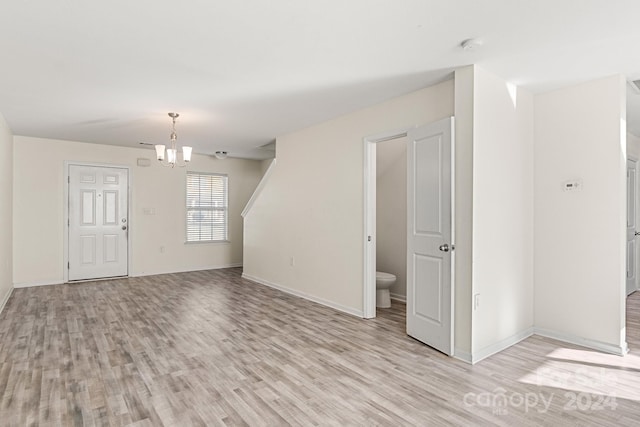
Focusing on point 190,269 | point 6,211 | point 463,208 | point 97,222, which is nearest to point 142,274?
point 190,269

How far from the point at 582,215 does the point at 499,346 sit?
1.46 meters

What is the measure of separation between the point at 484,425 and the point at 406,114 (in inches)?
108

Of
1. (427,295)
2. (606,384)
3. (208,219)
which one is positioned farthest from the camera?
(208,219)

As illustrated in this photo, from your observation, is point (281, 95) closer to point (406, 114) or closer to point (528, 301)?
point (406, 114)

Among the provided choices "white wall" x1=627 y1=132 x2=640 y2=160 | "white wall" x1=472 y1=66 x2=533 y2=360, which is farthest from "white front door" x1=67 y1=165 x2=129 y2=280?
"white wall" x1=627 y1=132 x2=640 y2=160

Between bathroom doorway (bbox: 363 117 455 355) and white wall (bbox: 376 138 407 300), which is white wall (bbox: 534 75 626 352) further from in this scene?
white wall (bbox: 376 138 407 300)

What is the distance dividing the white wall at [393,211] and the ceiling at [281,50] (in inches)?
48.5

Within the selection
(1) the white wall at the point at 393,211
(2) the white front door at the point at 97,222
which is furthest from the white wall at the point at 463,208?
(2) the white front door at the point at 97,222

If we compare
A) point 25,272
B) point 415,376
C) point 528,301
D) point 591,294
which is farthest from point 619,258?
point 25,272

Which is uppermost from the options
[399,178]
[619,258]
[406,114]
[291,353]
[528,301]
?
[406,114]

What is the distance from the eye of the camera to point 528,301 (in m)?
3.51

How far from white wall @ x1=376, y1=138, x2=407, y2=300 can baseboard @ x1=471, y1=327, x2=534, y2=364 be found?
5.55 feet

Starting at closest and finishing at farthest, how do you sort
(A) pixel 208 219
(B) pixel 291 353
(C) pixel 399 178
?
(B) pixel 291 353 < (C) pixel 399 178 < (A) pixel 208 219

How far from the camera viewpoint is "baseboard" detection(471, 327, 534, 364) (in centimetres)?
285
